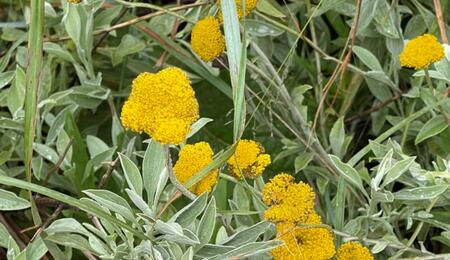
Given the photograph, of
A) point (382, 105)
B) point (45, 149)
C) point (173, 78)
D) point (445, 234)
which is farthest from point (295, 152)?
point (173, 78)

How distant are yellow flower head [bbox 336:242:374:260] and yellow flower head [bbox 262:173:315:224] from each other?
0.24 feet

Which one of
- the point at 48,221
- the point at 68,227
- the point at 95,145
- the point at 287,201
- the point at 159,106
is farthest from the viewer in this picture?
the point at 95,145

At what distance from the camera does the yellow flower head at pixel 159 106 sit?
731 millimetres

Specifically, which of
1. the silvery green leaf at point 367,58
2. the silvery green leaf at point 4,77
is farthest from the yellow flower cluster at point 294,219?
the silvery green leaf at point 4,77

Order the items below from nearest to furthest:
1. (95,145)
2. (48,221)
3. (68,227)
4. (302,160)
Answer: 1. (68,227)
2. (48,221)
3. (302,160)
4. (95,145)

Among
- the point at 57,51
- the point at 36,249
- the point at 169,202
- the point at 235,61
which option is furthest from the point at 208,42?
the point at 57,51

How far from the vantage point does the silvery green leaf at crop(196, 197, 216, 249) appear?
894 millimetres

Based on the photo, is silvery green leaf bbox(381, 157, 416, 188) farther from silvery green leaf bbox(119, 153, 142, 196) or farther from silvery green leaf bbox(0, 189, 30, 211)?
silvery green leaf bbox(0, 189, 30, 211)

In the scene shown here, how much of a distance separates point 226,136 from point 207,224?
0.50m

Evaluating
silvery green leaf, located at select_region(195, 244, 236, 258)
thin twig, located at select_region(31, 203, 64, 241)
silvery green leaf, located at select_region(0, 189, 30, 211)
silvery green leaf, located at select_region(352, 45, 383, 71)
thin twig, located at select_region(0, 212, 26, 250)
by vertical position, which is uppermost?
silvery green leaf, located at select_region(352, 45, 383, 71)

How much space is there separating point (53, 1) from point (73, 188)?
1.49ft

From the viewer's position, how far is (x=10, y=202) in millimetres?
954

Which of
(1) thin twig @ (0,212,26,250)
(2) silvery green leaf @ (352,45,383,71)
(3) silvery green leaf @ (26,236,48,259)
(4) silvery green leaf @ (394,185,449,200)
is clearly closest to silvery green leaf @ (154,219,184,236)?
(3) silvery green leaf @ (26,236,48,259)

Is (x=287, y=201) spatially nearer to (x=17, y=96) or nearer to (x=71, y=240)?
(x=71, y=240)
